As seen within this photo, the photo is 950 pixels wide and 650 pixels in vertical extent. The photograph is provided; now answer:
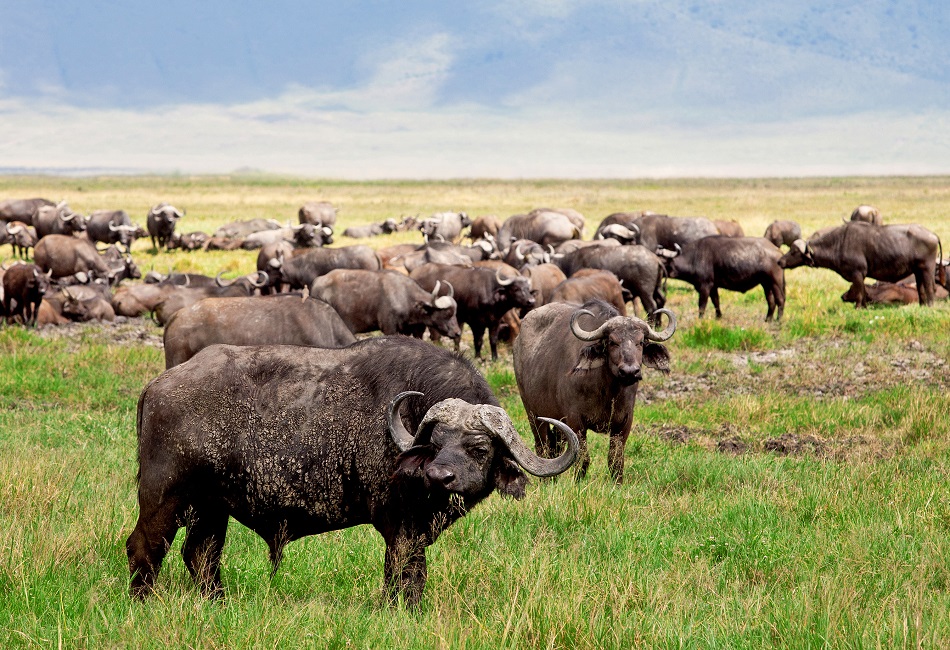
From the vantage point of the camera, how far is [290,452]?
512 cm

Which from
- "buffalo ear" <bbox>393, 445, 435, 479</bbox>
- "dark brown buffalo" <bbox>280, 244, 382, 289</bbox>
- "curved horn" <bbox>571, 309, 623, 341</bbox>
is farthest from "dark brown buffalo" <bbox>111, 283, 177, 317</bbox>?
"buffalo ear" <bbox>393, 445, 435, 479</bbox>

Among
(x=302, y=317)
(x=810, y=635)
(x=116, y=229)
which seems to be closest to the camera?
(x=810, y=635)

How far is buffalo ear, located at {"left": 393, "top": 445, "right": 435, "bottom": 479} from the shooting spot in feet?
15.1

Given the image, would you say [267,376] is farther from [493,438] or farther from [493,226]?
[493,226]

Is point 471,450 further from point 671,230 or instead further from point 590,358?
point 671,230

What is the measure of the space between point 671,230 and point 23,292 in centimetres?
1696

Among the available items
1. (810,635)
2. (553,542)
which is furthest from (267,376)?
(810,635)

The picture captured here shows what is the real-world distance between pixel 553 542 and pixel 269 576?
1.78 metres

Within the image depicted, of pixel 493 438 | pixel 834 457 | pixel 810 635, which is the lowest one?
pixel 834 457

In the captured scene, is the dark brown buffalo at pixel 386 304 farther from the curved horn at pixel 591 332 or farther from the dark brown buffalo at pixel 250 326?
the curved horn at pixel 591 332

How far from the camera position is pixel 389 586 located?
4949mm

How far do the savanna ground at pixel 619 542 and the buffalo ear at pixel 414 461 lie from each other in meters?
0.65

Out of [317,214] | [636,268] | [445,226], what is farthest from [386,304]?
[317,214]

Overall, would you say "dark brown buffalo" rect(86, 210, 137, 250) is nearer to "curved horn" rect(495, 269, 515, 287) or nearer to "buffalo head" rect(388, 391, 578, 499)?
"curved horn" rect(495, 269, 515, 287)
